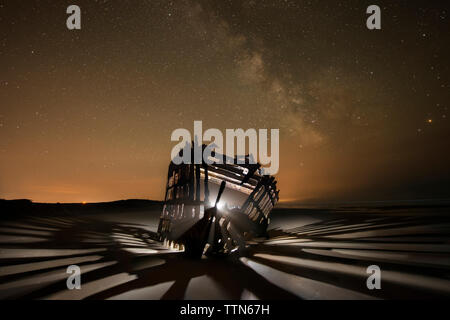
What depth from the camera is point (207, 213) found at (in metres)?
4.46

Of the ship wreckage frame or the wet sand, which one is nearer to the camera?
the wet sand

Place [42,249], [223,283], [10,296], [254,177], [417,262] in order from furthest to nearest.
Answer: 1. [254,177]
2. [42,249]
3. [417,262]
4. [223,283]
5. [10,296]

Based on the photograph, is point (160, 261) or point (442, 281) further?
point (160, 261)

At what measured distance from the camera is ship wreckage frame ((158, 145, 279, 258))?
14.7 feet

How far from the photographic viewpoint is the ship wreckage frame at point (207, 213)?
448 centimetres

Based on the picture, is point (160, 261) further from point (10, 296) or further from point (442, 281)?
point (442, 281)

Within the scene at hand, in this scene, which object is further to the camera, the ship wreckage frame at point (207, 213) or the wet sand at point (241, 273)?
the ship wreckage frame at point (207, 213)

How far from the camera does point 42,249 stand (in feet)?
16.8

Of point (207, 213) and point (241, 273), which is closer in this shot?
point (241, 273)
